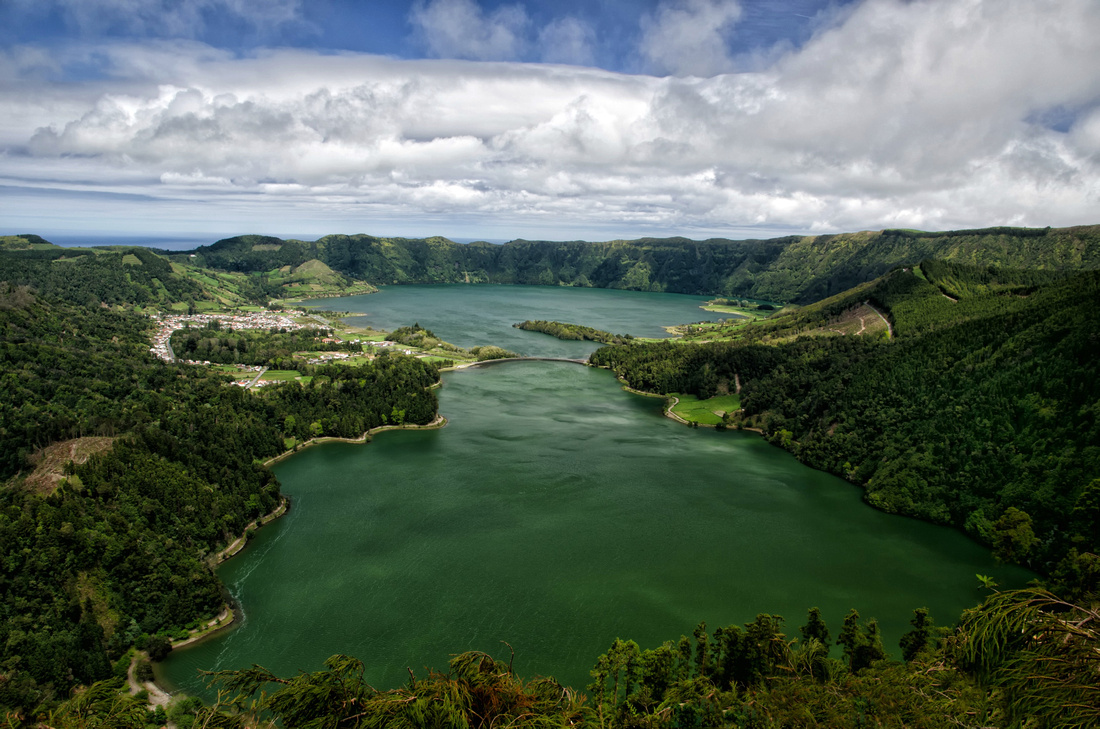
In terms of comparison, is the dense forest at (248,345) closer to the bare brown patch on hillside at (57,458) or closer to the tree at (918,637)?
the bare brown patch on hillside at (57,458)

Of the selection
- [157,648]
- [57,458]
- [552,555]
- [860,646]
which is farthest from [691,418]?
[57,458]

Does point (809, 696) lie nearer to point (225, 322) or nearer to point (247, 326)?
point (247, 326)

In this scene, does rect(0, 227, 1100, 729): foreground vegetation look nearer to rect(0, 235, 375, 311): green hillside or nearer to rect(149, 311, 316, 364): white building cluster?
rect(149, 311, 316, 364): white building cluster

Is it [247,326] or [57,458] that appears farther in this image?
[247,326]

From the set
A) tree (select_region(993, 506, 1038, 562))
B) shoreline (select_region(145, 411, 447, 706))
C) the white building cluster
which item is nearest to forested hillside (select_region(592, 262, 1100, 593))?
tree (select_region(993, 506, 1038, 562))

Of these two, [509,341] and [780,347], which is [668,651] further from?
[509,341]

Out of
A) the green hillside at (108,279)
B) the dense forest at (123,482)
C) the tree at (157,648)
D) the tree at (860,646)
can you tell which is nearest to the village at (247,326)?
the dense forest at (123,482)

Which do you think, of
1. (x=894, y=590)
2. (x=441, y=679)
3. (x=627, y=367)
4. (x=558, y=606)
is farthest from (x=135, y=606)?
(x=627, y=367)
